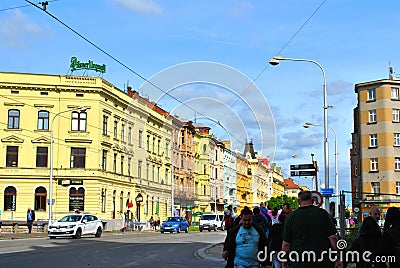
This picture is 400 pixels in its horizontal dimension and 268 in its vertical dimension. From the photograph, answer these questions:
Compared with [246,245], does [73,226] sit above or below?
below

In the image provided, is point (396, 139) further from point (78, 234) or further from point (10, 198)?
point (10, 198)

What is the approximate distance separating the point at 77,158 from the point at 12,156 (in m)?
6.11

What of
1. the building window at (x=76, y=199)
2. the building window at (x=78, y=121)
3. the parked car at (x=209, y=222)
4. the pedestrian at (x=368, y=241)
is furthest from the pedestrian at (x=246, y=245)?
the parked car at (x=209, y=222)

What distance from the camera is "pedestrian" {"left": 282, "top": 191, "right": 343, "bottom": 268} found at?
781 cm

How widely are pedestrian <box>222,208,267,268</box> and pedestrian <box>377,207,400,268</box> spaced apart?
185 centimetres

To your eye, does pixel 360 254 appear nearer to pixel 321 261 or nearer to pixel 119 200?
pixel 321 261

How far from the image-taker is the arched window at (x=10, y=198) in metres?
57.1

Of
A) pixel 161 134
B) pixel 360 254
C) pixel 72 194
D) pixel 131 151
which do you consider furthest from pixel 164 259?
pixel 161 134

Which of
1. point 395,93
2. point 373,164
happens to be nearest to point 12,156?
point 373,164

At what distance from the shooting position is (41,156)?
58625mm

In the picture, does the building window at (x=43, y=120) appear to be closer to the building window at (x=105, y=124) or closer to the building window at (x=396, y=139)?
the building window at (x=105, y=124)

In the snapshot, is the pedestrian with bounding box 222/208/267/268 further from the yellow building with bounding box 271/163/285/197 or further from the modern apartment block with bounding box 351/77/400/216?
the yellow building with bounding box 271/163/285/197

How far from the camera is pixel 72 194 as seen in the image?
58.5 m

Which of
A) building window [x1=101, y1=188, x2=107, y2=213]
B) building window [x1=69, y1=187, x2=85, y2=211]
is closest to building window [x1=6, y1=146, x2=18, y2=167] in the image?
building window [x1=69, y1=187, x2=85, y2=211]
